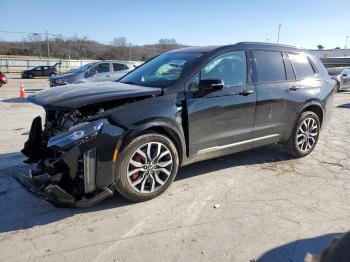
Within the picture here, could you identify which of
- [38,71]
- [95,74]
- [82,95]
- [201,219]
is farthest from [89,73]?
[38,71]

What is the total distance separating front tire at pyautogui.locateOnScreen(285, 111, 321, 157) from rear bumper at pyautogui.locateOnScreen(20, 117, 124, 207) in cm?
326

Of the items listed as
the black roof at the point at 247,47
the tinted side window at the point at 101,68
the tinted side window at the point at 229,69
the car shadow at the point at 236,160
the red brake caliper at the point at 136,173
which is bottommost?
the car shadow at the point at 236,160

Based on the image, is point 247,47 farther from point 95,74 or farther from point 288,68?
point 95,74

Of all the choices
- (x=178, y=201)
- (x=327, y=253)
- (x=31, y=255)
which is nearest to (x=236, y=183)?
(x=178, y=201)

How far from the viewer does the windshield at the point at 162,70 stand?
14.7ft

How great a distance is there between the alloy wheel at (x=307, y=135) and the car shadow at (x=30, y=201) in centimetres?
44

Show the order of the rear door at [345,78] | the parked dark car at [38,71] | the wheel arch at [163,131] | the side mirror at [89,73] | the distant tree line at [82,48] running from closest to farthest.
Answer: the wheel arch at [163,131] < the side mirror at [89,73] < the rear door at [345,78] < the parked dark car at [38,71] < the distant tree line at [82,48]

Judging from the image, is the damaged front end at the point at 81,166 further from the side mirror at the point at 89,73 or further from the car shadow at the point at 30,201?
the side mirror at the point at 89,73

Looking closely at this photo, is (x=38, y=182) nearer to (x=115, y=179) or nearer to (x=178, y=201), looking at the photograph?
(x=115, y=179)

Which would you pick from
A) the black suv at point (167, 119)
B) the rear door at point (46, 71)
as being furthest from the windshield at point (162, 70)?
the rear door at point (46, 71)

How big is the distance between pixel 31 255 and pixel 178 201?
174 cm

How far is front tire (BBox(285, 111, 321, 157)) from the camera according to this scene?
565 centimetres

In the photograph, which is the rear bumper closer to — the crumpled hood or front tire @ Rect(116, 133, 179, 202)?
front tire @ Rect(116, 133, 179, 202)

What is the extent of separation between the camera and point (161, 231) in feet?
11.2
